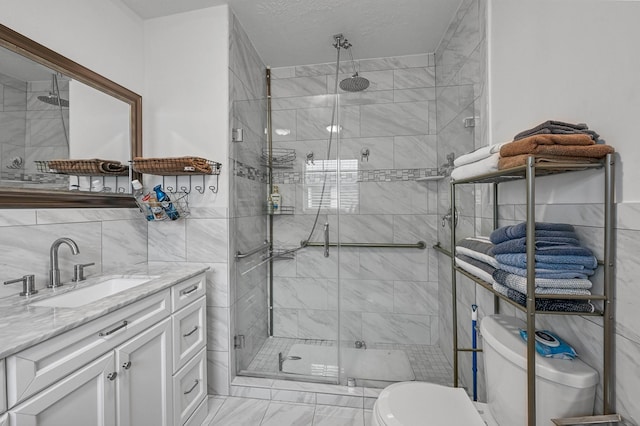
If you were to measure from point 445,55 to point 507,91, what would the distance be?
1.05 meters

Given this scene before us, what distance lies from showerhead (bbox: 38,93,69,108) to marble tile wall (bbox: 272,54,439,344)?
1283 millimetres

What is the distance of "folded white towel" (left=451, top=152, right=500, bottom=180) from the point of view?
110 cm

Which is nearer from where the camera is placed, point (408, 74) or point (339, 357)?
point (339, 357)

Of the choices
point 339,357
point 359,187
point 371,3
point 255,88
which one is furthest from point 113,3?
point 339,357

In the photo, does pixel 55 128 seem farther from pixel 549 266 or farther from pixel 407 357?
pixel 407 357

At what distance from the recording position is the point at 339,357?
2.06m

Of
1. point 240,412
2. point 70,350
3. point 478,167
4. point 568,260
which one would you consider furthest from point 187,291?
point 568,260

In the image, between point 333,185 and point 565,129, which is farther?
point 333,185

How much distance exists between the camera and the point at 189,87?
6.50ft

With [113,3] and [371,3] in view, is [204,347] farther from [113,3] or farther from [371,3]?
[371,3]

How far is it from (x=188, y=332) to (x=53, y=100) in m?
1.38

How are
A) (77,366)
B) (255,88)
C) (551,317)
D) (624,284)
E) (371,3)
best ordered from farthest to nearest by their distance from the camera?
(255,88), (371,3), (551,317), (77,366), (624,284)

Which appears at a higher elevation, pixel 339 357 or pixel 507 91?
pixel 507 91

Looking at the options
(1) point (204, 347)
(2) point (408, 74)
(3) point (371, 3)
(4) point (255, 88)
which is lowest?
(1) point (204, 347)
